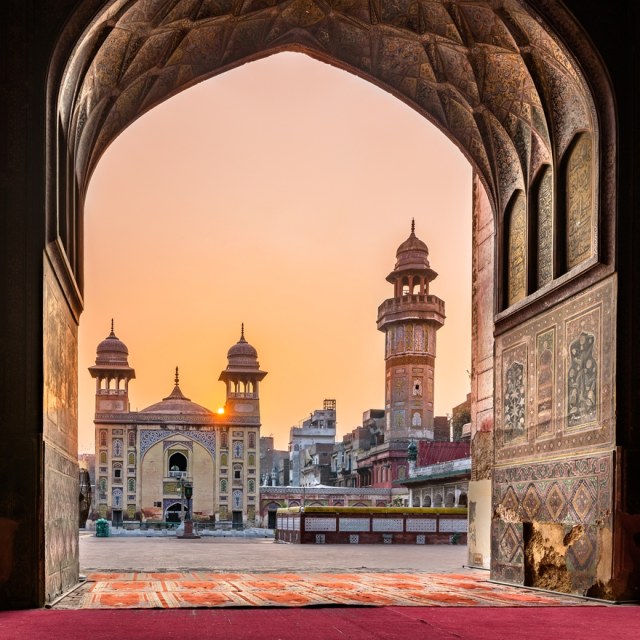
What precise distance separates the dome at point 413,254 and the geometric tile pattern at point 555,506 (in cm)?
4500

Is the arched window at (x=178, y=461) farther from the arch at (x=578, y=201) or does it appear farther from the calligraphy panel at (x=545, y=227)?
the arch at (x=578, y=201)

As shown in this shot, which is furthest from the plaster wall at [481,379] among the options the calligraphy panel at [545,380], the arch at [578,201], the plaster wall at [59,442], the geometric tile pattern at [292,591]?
the plaster wall at [59,442]

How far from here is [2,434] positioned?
22.9ft

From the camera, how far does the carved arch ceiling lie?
891cm

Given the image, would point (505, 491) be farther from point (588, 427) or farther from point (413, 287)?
point (413, 287)

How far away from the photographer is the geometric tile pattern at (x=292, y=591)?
24.3 feet

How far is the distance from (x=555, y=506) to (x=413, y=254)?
46.9m

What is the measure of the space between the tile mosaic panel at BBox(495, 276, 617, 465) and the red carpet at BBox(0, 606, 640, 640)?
1782 mm

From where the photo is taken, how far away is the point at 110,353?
54.3 meters

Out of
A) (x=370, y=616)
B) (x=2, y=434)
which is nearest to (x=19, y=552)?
(x=2, y=434)

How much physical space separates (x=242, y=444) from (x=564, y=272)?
1702 inches

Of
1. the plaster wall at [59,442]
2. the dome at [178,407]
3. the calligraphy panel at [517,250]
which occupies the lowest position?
the dome at [178,407]

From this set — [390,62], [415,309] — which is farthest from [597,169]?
[415,309]

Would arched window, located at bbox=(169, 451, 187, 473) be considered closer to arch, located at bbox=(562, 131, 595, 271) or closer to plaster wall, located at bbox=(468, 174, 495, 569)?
plaster wall, located at bbox=(468, 174, 495, 569)
